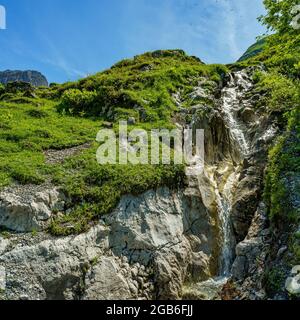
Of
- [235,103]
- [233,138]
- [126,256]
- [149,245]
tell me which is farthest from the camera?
[235,103]

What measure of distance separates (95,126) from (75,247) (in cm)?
1428

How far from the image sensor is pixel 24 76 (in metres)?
180

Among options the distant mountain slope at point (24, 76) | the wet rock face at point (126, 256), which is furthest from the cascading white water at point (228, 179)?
the distant mountain slope at point (24, 76)

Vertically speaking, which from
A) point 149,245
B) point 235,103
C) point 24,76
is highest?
point 24,76

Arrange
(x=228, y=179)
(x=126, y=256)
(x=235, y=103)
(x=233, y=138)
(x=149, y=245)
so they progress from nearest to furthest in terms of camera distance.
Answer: (x=126, y=256) < (x=149, y=245) < (x=228, y=179) < (x=233, y=138) < (x=235, y=103)

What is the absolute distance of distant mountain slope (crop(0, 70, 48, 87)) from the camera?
173 m

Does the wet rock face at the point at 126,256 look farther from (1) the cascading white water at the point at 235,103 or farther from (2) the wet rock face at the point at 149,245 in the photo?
(1) the cascading white water at the point at 235,103

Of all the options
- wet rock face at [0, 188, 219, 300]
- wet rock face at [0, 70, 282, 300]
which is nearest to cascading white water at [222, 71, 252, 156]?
wet rock face at [0, 70, 282, 300]

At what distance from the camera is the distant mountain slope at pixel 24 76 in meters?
173

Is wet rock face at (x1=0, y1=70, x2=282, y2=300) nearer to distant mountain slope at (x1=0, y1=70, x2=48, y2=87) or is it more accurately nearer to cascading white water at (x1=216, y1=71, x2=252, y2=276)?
cascading white water at (x1=216, y1=71, x2=252, y2=276)

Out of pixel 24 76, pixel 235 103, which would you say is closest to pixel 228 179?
pixel 235 103

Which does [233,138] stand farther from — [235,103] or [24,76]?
[24,76]

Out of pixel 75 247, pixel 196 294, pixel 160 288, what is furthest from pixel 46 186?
pixel 196 294

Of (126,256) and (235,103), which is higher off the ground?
(235,103)
